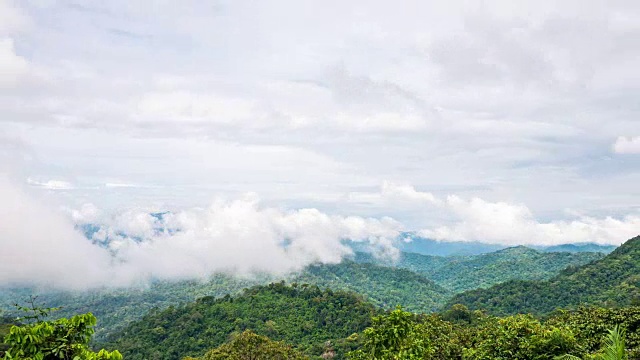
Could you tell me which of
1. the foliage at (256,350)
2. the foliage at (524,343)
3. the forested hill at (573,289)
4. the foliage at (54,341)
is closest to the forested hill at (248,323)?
the foliage at (256,350)

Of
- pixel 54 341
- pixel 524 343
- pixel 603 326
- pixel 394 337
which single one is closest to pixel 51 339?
pixel 54 341

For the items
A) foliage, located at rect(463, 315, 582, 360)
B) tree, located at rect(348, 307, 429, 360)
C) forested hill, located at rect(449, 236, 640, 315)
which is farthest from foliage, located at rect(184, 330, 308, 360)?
forested hill, located at rect(449, 236, 640, 315)

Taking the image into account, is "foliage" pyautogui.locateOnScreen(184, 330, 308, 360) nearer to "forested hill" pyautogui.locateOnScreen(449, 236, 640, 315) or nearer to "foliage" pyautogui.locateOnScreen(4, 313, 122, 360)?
"foliage" pyautogui.locateOnScreen(4, 313, 122, 360)

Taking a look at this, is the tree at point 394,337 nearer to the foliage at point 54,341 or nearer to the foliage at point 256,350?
the foliage at point 54,341

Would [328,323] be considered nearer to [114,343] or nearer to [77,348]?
[114,343]

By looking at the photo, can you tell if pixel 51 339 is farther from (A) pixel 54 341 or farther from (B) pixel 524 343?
(B) pixel 524 343
